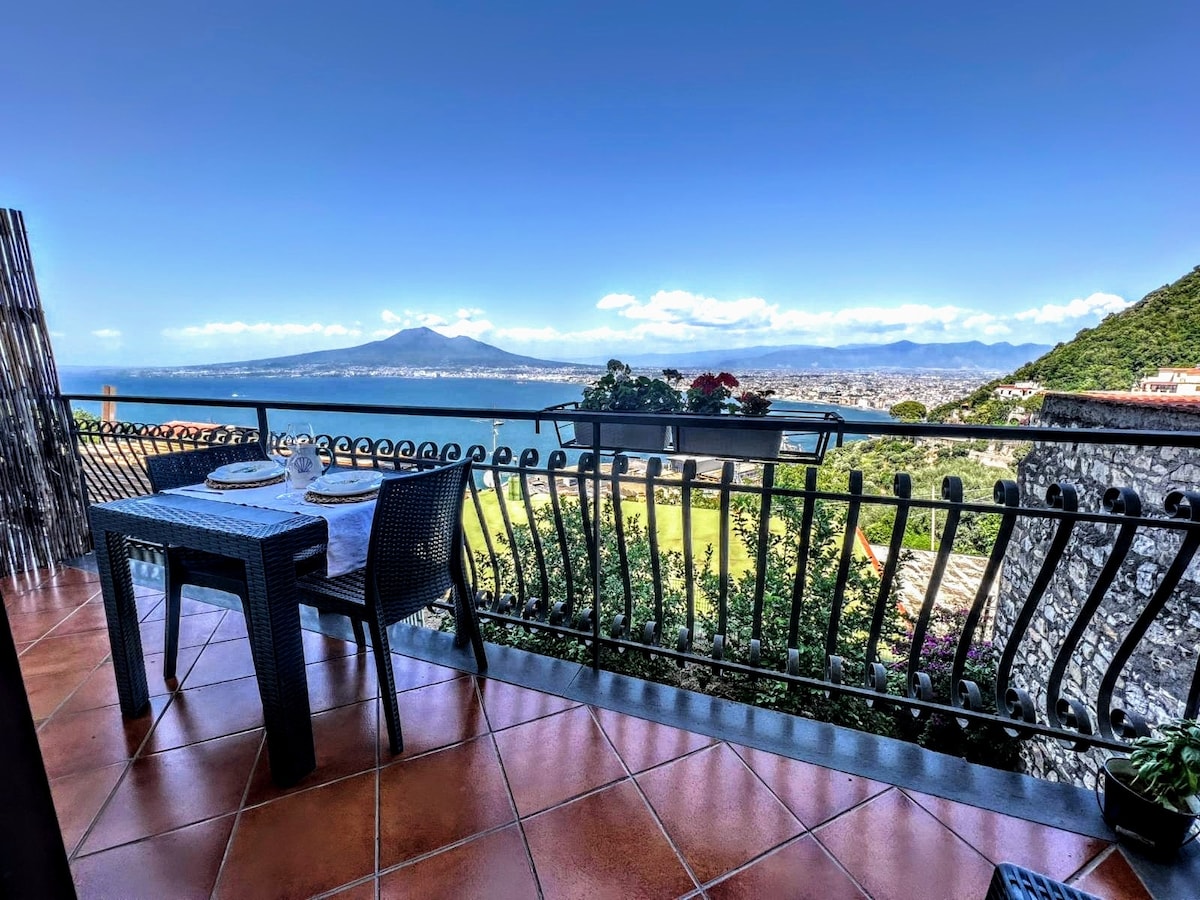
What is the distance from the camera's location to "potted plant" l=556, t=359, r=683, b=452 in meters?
2.09

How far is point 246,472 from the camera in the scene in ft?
6.43

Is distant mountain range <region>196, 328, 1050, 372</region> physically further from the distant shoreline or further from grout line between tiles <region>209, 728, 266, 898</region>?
grout line between tiles <region>209, 728, 266, 898</region>

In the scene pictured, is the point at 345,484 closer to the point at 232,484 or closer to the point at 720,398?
the point at 232,484

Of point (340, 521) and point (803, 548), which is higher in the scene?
point (340, 521)

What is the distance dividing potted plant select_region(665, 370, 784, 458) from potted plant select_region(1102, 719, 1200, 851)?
120 cm

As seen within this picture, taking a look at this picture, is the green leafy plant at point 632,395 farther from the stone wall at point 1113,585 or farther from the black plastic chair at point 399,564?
the stone wall at point 1113,585

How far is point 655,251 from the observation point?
19156 millimetres

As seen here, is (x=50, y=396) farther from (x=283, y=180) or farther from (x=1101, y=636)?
(x=283, y=180)

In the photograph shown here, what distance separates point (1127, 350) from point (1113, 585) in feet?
21.6

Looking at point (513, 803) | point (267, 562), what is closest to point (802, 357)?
point (513, 803)

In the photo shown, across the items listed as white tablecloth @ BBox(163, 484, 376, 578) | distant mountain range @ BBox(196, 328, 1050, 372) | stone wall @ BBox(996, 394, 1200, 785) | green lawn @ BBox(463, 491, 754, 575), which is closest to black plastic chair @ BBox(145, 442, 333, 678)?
white tablecloth @ BBox(163, 484, 376, 578)

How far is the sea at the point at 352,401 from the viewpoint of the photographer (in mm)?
2359

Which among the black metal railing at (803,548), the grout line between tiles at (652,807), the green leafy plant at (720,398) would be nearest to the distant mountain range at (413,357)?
the black metal railing at (803,548)

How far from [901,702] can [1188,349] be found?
1019 cm
